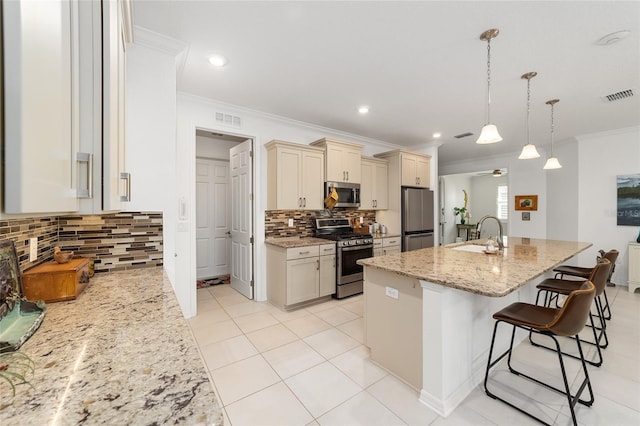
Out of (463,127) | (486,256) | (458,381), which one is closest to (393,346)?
(458,381)

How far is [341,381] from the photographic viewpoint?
2049mm

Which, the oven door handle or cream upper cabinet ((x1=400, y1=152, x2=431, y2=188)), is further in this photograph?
cream upper cabinet ((x1=400, y1=152, x2=431, y2=188))

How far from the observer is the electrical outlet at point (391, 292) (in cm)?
203

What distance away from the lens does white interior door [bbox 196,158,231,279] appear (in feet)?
16.2

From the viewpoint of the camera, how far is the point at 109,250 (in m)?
1.86

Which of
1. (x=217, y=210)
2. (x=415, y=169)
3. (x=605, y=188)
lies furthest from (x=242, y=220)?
(x=605, y=188)

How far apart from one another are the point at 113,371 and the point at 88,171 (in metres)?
0.59

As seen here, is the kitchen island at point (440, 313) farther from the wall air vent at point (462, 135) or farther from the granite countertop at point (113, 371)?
the wall air vent at point (462, 135)

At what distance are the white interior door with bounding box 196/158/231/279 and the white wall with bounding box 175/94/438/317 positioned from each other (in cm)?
175

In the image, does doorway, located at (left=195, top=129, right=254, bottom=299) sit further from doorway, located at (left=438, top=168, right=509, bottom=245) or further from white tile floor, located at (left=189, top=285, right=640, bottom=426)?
doorway, located at (left=438, top=168, right=509, bottom=245)

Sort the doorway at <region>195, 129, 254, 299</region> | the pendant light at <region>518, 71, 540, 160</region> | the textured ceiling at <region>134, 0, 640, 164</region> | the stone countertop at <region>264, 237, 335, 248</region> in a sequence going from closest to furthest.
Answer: the textured ceiling at <region>134, 0, 640, 164</region> → the pendant light at <region>518, 71, 540, 160</region> → the stone countertop at <region>264, 237, 335, 248</region> → the doorway at <region>195, 129, 254, 299</region>

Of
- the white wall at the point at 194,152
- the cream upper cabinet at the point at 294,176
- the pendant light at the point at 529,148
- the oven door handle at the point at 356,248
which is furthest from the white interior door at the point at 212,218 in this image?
the pendant light at the point at 529,148

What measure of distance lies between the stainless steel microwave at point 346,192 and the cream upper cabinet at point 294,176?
0.40ft

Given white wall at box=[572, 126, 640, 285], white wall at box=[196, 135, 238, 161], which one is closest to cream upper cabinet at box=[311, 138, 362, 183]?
white wall at box=[196, 135, 238, 161]
